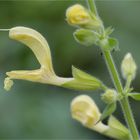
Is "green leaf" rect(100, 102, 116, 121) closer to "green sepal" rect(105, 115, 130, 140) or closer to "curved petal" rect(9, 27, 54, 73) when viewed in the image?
"green sepal" rect(105, 115, 130, 140)

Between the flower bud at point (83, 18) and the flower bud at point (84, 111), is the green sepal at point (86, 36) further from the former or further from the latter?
the flower bud at point (84, 111)

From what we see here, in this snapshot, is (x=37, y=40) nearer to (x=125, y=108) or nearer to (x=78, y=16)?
(x=78, y=16)

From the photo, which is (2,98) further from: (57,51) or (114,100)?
(114,100)

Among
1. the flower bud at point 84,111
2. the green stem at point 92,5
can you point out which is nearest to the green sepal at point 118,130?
the flower bud at point 84,111

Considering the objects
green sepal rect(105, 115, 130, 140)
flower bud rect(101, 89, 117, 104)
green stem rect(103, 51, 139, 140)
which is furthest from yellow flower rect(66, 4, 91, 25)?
green sepal rect(105, 115, 130, 140)

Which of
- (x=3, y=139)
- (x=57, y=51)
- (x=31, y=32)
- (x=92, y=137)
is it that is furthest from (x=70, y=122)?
(x=31, y=32)

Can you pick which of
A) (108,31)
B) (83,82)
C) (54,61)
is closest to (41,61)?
(83,82)
